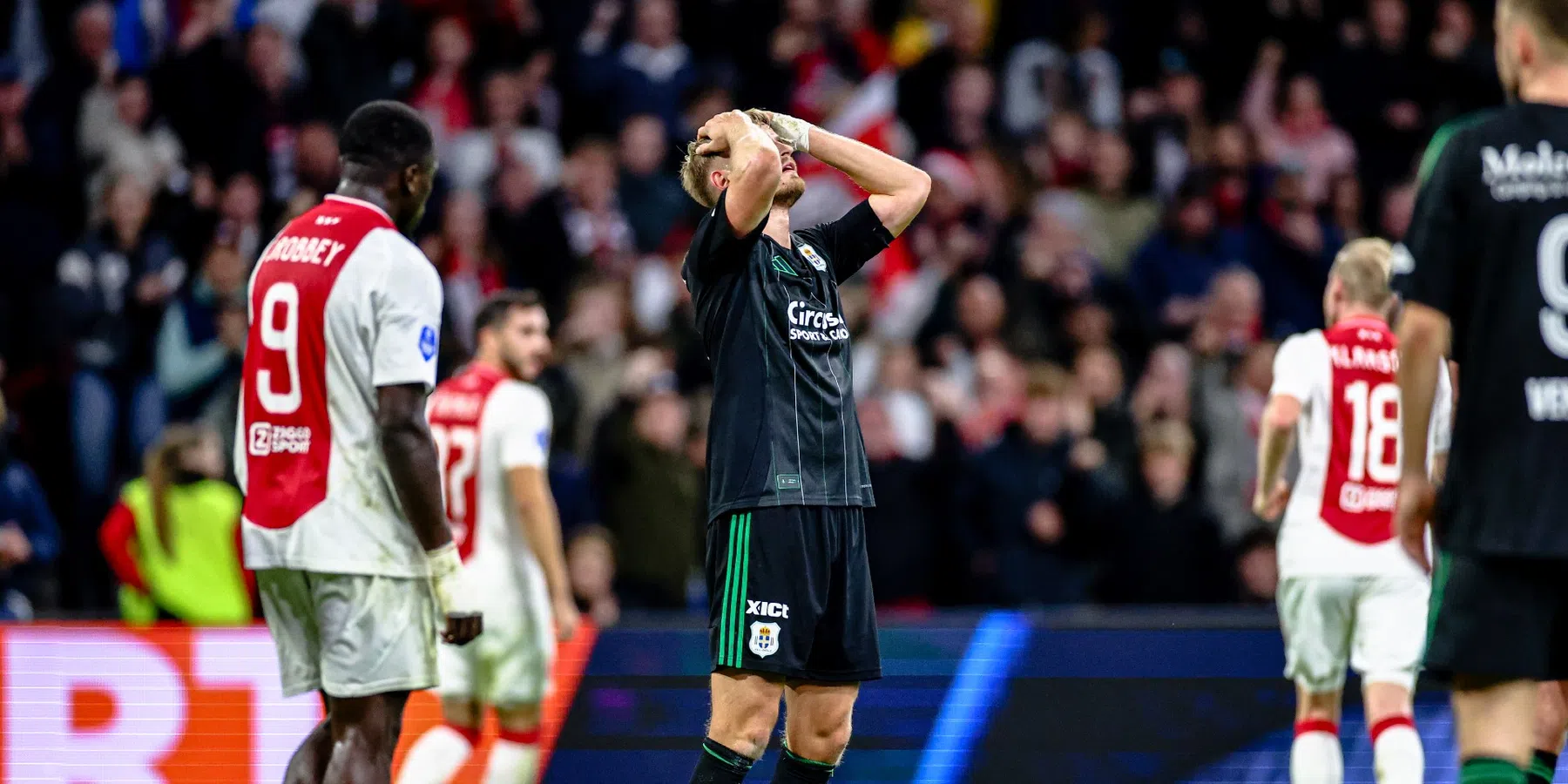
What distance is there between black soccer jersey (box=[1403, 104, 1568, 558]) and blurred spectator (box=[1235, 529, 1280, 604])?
6574 millimetres

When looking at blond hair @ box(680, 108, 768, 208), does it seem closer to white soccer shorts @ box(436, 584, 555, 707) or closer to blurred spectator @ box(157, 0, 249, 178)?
white soccer shorts @ box(436, 584, 555, 707)

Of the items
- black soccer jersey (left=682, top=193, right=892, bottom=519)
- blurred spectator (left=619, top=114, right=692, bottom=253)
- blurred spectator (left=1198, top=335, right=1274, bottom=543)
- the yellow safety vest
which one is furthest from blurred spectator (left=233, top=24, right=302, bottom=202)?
black soccer jersey (left=682, top=193, right=892, bottom=519)

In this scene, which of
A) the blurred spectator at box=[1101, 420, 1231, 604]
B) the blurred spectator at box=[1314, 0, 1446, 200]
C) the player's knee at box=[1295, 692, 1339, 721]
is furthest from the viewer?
the blurred spectator at box=[1314, 0, 1446, 200]

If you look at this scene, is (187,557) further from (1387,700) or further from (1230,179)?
Answer: (1230,179)

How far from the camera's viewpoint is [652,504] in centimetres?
1055

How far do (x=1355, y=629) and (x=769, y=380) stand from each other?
3.38 metres

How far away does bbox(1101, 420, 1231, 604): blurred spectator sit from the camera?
10414mm

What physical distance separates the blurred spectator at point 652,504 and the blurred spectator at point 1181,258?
3.64 m

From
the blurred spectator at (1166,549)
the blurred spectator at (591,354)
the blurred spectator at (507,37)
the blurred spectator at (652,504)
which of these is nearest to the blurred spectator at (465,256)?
the blurred spectator at (591,354)

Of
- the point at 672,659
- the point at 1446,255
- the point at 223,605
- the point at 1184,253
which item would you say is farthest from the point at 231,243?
the point at 1446,255

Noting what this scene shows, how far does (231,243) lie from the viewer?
11.2 m

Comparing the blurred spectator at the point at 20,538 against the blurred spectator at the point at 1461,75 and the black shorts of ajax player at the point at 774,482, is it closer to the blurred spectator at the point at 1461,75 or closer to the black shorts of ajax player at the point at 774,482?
the black shorts of ajax player at the point at 774,482

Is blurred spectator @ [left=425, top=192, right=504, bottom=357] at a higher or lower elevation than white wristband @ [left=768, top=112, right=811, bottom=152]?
lower

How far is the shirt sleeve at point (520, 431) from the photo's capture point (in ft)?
27.0
